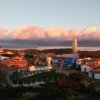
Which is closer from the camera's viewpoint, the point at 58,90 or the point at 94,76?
the point at 58,90

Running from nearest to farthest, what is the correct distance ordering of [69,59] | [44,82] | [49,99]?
[49,99], [44,82], [69,59]

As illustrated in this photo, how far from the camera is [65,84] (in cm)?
3369

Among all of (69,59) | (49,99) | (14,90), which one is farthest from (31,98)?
(69,59)

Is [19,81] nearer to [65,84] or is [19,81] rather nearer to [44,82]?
[44,82]

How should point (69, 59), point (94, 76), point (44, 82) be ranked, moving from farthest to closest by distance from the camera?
point (69, 59), point (94, 76), point (44, 82)

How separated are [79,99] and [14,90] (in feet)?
23.5

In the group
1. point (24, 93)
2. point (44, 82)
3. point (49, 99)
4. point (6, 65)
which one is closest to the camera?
point (49, 99)

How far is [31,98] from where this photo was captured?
88.6 feet

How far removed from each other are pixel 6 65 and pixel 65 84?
83.9ft

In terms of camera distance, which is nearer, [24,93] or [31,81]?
[24,93]

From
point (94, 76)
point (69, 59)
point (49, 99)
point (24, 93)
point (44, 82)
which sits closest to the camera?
point (49, 99)

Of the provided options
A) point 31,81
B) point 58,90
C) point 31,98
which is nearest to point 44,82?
point 31,81

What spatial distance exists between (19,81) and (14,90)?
6.76 m

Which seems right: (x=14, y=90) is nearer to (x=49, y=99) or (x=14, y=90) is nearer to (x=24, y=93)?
(x=24, y=93)
